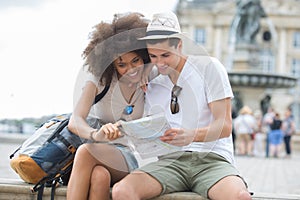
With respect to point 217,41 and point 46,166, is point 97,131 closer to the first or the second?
point 46,166

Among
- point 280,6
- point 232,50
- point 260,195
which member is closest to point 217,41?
point 280,6

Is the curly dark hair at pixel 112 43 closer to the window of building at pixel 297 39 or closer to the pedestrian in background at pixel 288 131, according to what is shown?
the pedestrian in background at pixel 288 131

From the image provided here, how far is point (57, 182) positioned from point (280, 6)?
57.9 meters

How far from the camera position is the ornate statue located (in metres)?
21.5

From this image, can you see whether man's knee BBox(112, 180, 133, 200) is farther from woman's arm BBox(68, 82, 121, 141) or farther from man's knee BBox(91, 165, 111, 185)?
woman's arm BBox(68, 82, 121, 141)

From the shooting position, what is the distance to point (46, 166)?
3521 millimetres

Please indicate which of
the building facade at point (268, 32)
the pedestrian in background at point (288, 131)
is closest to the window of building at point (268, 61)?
the building facade at point (268, 32)

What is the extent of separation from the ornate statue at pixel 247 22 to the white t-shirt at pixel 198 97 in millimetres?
18452

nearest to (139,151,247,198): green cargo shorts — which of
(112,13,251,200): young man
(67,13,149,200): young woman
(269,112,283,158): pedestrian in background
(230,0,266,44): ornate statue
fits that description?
(112,13,251,200): young man

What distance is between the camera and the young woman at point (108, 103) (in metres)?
3.29

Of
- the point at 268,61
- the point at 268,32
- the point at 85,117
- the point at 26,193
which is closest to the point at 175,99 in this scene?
the point at 85,117

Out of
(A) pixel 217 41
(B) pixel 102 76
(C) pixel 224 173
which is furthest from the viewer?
(A) pixel 217 41

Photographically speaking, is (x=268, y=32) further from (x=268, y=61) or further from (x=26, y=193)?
(x=26, y=193)

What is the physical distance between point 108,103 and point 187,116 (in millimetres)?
465
